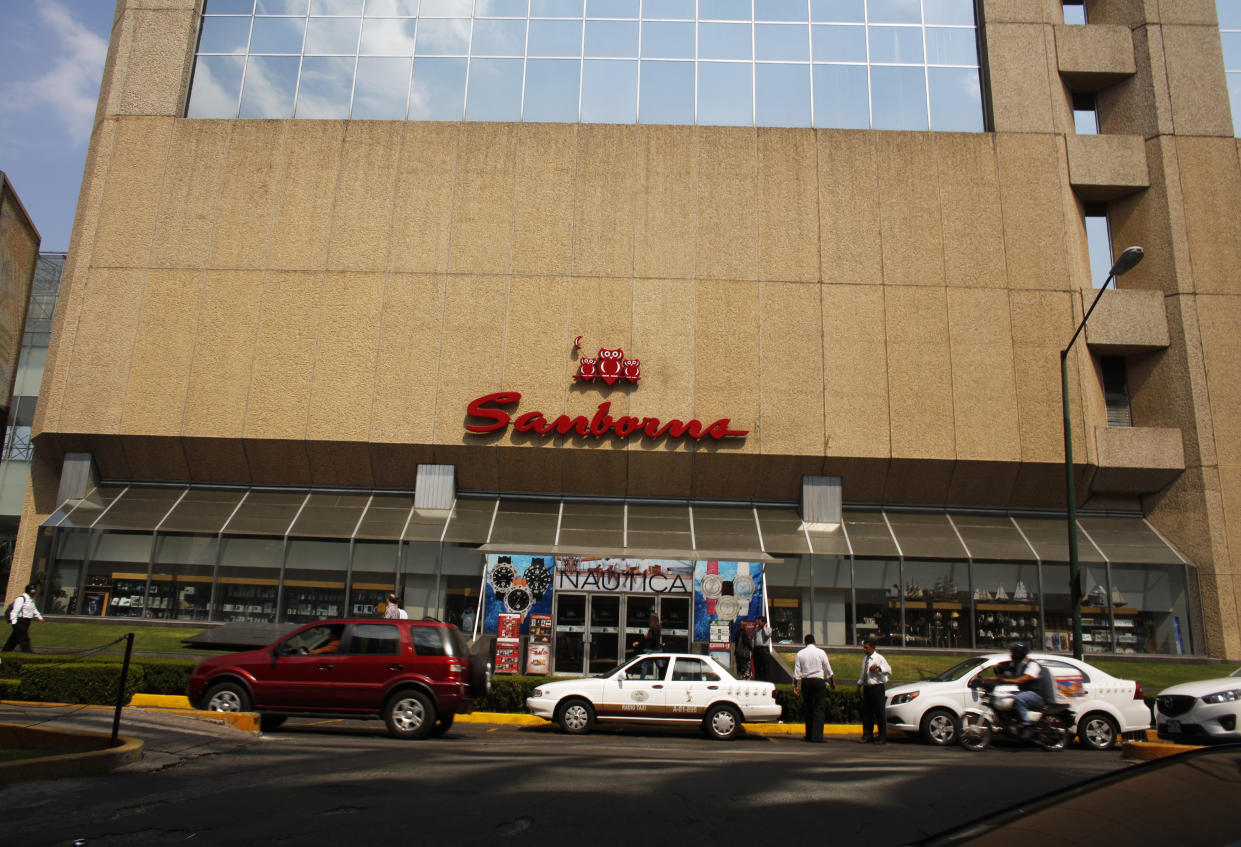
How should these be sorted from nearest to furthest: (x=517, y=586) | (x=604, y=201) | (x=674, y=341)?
(x=517, y=586), (x=674, y=341), (x=604, y=201)

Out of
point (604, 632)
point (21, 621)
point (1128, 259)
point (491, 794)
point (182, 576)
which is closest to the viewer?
point (491, 794)

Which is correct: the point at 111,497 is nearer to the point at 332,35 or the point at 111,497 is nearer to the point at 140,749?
the point at 332,35

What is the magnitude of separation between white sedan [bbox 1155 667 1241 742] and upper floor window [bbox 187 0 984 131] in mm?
19758

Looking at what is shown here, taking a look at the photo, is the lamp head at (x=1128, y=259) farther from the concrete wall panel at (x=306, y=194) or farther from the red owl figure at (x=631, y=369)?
the concrete wall panel at (x=306, y=194)

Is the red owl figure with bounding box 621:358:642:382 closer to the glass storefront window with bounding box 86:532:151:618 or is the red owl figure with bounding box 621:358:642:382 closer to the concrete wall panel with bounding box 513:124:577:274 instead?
the concrete wall panel with bounding box 513:124:577:274

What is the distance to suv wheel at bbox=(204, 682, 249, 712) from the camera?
1337 centimetres

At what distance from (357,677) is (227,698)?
2051 millimetres

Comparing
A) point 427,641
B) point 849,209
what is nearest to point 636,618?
point 427,641

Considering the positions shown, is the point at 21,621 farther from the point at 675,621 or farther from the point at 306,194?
the point at 675,621

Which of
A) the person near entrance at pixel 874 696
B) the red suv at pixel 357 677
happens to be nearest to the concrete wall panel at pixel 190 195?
the red suv at pixel 357 677

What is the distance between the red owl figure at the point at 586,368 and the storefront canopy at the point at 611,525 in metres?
3.86

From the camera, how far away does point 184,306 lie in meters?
26.5

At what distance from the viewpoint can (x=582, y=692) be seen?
49.5 ft

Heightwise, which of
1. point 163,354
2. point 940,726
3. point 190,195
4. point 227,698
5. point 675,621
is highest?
point 190,195
